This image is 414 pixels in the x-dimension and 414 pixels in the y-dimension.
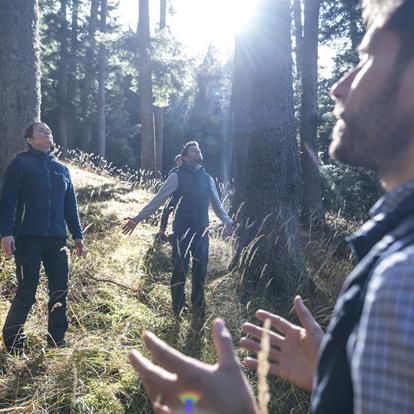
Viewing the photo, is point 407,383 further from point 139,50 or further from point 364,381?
point 139,50

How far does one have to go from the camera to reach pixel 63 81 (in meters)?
24.7

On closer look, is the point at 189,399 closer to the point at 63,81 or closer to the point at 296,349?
the point at 296,349

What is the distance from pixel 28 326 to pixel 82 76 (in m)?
24.0

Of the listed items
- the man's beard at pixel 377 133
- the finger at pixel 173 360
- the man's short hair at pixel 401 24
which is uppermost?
the man's short hair at pixel 401 24

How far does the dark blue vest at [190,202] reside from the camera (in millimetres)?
5059

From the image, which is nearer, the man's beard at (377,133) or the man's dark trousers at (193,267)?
the man's beard at (377,133)

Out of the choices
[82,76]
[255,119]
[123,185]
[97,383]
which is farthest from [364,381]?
[82,76]

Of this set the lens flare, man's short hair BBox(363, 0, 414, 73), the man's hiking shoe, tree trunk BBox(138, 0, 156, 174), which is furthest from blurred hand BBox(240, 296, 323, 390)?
tree trunk BBox(138, 0, 156, 174)

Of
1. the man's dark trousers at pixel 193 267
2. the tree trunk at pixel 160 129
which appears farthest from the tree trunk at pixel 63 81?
the man's dark trousers at pixel 193 267

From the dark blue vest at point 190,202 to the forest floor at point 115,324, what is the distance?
66cm

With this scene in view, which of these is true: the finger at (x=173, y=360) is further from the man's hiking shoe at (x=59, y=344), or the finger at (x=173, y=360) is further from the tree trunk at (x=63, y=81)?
the tree trunk at (x=63, y=81)

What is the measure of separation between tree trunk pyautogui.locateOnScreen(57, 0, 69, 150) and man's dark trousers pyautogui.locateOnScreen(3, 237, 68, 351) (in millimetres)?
20924

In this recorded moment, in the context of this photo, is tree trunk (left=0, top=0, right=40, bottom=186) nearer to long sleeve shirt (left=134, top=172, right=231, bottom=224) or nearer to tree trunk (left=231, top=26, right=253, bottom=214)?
long sleeve shirt (left=134, top=172, right=231, bottom=224)

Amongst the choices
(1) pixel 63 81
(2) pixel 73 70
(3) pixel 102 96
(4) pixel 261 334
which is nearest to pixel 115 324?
(4) pixel 261 334
